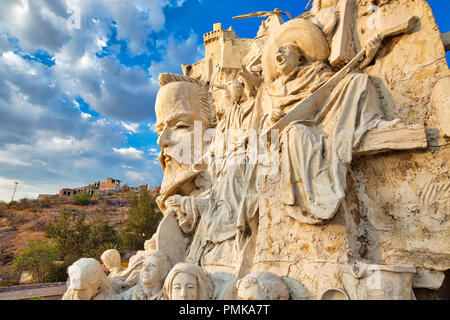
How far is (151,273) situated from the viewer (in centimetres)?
347

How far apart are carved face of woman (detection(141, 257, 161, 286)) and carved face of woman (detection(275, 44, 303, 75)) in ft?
9.58

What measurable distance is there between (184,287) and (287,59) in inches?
119

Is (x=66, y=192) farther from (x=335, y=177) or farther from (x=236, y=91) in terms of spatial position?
(x=335, y=177)

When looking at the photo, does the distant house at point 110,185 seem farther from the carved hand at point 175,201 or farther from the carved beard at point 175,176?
the carved hand at point 175,201

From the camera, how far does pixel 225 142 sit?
16.3ft

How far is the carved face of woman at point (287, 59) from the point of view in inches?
157

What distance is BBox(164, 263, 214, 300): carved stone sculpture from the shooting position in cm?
298

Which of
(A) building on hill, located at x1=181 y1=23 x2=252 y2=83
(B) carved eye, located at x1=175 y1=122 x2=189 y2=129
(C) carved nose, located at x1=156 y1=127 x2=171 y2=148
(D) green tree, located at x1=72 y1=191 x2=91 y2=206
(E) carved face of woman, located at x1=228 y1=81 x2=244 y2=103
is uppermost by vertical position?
(D) green tree, located at x1=72 y1=191 x2=91 y2=206

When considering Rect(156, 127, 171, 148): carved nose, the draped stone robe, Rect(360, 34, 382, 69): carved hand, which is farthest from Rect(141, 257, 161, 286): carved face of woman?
Rect(360, 34, 382, 69): carved hand

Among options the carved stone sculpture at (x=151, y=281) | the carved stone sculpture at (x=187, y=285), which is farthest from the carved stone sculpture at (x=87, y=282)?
the carved stone sculpture at (x=187, y=285)

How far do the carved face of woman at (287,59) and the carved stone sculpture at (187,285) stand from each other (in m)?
2.72

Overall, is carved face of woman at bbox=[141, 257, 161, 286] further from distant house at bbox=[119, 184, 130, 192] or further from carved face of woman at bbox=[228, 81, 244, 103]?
distant house at bbox=[119, 184, 130, 192]

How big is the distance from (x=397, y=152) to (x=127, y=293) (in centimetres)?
341

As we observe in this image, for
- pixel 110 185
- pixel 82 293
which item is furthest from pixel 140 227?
pixel 110 185
